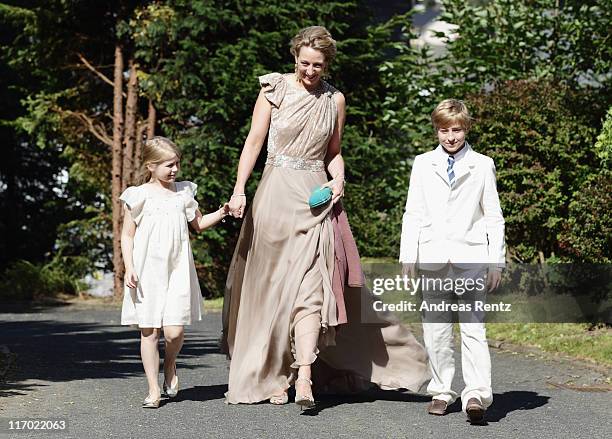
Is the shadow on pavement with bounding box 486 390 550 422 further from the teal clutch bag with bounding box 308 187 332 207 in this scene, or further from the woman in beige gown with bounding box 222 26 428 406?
the teal clutch bag with bounding box 308 187 332 207

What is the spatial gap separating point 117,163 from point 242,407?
1127 centimetres

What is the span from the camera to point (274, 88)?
Result: 7.25 meters

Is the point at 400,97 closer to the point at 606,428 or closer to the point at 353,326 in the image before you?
the point at 353,326

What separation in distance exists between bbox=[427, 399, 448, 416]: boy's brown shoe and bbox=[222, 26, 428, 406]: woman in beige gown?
569mm

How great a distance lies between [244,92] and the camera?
16.3 meters

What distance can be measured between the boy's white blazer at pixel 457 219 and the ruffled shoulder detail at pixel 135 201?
1.58 metres

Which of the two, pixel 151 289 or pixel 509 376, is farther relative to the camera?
pixel 509 376

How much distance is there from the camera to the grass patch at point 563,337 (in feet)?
32.1

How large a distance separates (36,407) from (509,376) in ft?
→ 12.0

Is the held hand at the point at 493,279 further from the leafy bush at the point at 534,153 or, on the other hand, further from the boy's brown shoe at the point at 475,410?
the leafy bush at the point at 534,153

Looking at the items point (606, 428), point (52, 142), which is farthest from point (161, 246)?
point (52, 142)

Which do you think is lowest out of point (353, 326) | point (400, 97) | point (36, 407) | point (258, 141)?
point (36, 407)
